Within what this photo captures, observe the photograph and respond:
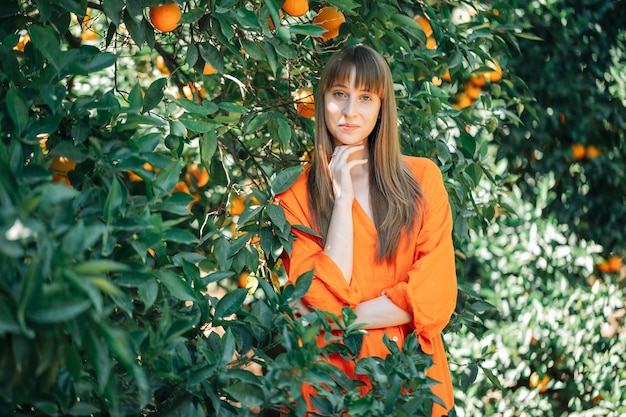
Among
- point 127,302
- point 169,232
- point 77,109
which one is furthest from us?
point 77,109

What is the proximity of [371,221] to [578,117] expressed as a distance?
7.09 ft

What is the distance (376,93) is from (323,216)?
29 centimetres

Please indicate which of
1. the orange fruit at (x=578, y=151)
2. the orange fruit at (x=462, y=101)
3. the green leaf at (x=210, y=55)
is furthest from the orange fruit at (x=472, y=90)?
the green leaf at (x=210, y=55)

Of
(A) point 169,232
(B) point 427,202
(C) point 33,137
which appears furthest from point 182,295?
(B) point 427,202

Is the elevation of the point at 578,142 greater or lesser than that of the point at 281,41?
lesser

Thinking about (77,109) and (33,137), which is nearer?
(33,137)

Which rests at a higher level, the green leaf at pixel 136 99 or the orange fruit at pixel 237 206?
the green leaf at pixel 136 99

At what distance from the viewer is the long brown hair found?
5.69ft

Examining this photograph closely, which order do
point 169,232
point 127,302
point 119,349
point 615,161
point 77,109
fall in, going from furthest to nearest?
point 615,161, point 77,109, point 169,232, point 127,302, point 119,349

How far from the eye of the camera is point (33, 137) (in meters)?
1.23

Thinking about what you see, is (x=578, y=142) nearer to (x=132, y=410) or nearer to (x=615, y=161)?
(x=615, y=161)

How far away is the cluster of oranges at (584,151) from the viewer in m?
3.61

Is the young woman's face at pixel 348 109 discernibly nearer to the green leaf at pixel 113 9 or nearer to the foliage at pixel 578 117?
the green leaf at pixel 113 9

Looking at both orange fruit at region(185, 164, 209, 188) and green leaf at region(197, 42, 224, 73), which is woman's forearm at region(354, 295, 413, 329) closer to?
green leaf at region(197, 42, 224, 73)
